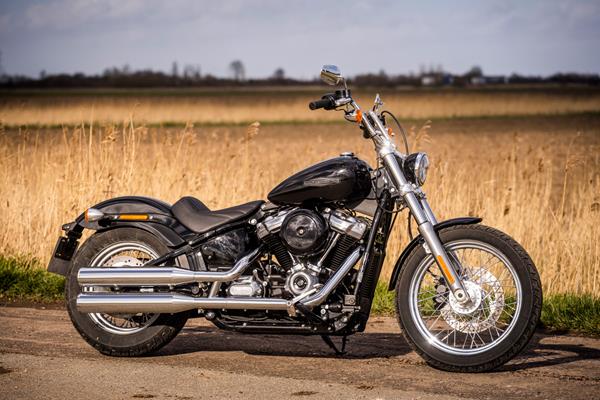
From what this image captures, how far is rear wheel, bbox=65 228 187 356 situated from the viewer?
248 inches

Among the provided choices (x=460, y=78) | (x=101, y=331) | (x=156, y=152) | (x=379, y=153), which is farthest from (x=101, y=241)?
(x=460, y=78)

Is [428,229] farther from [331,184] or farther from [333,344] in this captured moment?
[333,344]

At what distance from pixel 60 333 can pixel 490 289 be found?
3143 millimetres

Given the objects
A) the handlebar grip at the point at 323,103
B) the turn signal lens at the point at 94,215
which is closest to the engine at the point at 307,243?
the handlebar grip at the point at 323,103

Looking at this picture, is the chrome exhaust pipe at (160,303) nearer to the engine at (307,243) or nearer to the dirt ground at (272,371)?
the engine at (307,243)

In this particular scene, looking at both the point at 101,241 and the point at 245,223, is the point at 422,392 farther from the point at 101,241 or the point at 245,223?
the point at 101,241

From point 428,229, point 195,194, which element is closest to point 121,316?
point 428,229

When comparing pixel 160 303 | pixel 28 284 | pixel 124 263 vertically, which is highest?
pixel 124 263

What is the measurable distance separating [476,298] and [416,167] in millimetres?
854

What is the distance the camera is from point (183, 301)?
607cm

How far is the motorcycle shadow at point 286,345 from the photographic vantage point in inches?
253

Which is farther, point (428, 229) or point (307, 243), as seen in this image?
point (307, 243)

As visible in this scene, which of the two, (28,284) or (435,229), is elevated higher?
(435,229)

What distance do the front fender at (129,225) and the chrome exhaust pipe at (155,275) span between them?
238 mm
